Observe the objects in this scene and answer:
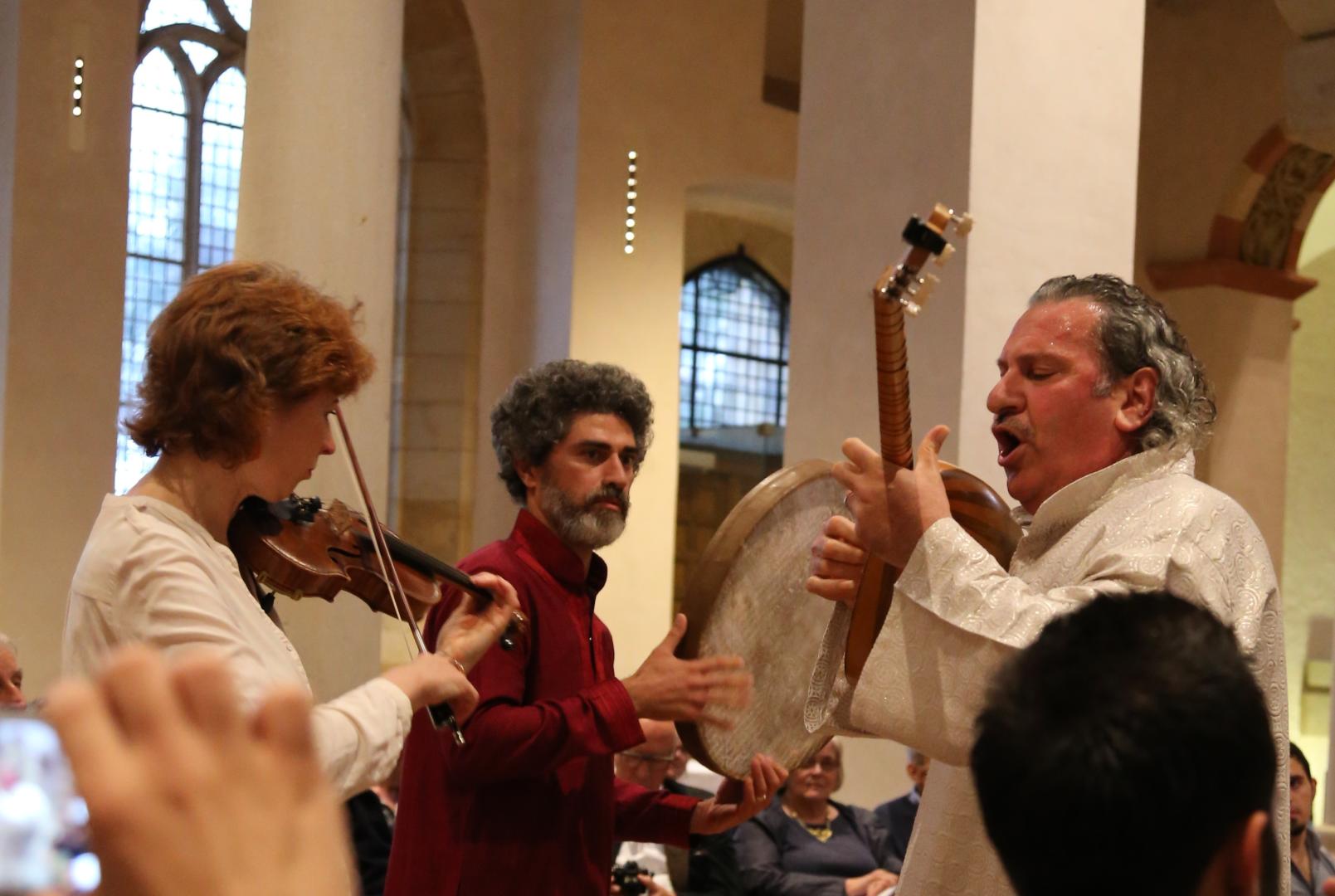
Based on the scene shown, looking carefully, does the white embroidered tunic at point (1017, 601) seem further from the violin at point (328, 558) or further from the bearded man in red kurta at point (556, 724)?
the violin at point (328, 558)

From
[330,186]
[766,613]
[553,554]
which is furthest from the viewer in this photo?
[330,186]

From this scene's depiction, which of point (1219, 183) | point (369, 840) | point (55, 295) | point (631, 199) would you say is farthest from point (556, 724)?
point (1219, 183)

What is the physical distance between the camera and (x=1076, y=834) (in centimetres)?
128

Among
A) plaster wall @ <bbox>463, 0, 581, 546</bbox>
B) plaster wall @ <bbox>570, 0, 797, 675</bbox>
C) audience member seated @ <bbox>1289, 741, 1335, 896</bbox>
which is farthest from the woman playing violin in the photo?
plaster wall @ <bbox>463, 0, 581, 546</bbox>

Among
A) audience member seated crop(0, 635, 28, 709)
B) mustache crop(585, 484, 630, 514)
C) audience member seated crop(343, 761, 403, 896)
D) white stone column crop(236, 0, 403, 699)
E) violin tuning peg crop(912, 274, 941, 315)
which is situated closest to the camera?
violin tuning peg crop(912, 274, 941, 315)

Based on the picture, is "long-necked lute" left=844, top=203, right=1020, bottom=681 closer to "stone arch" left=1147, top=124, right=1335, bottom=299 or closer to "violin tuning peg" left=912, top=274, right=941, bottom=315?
"violin tuning peg" left=912, top=274, right=941, bottom=315

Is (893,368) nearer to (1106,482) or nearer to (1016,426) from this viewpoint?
(1016,426)

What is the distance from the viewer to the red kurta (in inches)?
124

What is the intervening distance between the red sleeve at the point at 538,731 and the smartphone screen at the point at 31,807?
1619 mm

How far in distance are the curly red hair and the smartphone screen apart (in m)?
0.94

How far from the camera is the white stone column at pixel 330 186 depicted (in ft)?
18.9

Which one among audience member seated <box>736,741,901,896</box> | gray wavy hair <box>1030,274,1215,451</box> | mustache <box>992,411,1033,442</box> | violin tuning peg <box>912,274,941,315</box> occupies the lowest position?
audience member seated <box>736,741,901,896</box>

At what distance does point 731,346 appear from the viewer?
642 inches

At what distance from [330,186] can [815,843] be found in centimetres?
312
